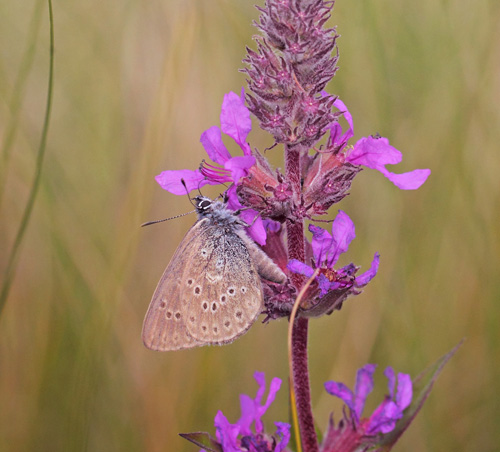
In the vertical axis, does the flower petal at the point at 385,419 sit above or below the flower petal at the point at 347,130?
below

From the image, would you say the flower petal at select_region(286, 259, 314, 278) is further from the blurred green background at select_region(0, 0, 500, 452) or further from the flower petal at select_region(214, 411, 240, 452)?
the blurred green background at select_region(0, 0, 500, 452)

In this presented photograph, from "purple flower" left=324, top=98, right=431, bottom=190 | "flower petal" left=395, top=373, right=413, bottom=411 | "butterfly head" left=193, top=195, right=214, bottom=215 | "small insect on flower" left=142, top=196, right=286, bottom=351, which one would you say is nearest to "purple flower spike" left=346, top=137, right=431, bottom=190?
"purple flower" left=324, top=98, right=431, bottom=190

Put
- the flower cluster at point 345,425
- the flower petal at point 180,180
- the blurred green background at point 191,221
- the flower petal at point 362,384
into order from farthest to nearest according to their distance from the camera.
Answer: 1. the blurred green background at point 191,221
2. the flower petal at point 362,384
3. the flower petal at point 180,180
4. the flower cluster at point 345,425

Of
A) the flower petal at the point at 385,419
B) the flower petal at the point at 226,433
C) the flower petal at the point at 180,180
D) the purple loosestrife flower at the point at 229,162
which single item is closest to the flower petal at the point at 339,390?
the flower petal at the point at 385,419

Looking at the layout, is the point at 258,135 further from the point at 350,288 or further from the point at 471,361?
the point at 350,288

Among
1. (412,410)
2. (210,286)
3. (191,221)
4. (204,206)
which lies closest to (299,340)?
(210,286)

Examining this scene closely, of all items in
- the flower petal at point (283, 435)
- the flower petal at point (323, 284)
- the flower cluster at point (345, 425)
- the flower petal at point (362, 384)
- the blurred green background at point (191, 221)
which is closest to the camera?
the flower petal at point (323, 284)

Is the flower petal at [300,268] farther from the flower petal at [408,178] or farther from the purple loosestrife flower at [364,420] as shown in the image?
the purple loosestrife flower at [364,420]
